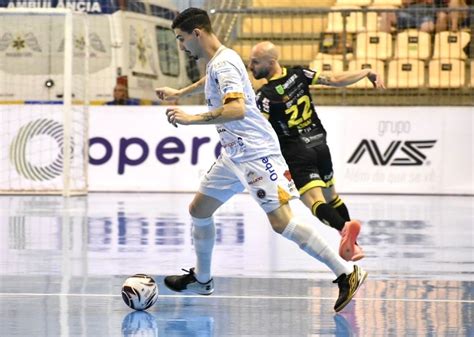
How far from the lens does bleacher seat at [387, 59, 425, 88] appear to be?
24.5 m

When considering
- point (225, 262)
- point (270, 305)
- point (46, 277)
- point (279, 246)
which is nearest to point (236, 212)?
point (279, 246)

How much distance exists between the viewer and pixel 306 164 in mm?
11844

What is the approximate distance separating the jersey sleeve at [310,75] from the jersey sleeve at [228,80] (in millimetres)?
3174

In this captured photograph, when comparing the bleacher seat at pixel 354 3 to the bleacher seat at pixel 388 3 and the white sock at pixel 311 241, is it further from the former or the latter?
the white sock at pixel 311 241

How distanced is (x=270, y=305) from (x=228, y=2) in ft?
53.8

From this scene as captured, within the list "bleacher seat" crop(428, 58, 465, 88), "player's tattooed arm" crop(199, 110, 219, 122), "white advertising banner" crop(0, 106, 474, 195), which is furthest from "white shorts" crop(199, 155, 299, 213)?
"bleacher seat" crop(428, 58, 465, 88)

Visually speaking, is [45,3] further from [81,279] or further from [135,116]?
[81,279]

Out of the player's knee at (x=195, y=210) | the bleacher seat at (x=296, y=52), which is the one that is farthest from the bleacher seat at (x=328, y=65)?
the player's knee at (x=195, y=210)

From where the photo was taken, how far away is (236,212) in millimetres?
17844

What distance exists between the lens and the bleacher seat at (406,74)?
80.4 feet

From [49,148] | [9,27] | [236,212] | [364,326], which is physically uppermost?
[9,27]

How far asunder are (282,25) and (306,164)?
44.3 ft

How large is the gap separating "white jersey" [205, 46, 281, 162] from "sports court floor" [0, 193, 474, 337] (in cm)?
107

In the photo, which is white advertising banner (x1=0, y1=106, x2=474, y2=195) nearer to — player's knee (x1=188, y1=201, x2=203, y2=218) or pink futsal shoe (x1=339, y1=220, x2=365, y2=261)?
pink futsal shoe (x1=339, y1=220, x2=365, y2=261)
